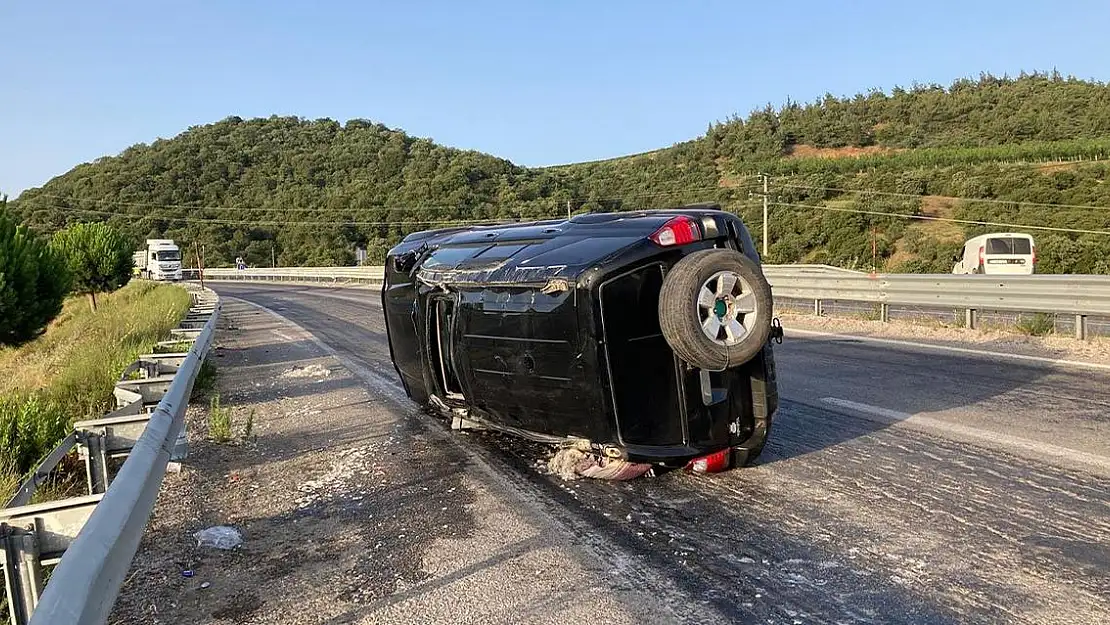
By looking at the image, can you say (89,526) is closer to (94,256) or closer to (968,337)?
(968,337)

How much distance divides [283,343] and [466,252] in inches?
337

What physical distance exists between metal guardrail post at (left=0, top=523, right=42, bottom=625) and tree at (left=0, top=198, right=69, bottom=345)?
1224 centimetres

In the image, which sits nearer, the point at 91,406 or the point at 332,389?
the point at 91,406

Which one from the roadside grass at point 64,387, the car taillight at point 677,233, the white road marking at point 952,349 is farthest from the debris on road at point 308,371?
the white road marking at point 952,349

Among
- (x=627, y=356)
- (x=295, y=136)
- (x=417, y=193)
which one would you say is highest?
(x=295, y=136)

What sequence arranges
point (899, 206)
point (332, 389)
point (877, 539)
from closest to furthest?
point (877, 539), point (332, 389), point (899, 206)

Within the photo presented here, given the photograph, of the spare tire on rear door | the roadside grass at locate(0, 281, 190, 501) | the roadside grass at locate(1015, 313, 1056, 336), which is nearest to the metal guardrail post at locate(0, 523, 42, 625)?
the roadside grass at locate(0, 281, 190, 501)

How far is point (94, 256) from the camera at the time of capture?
23.2 meters

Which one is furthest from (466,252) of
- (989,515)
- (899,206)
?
(899,206)

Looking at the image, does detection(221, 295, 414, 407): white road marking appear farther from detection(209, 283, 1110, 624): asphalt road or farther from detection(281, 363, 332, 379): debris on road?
detection(209, 283, 1110, 624): asphalt road

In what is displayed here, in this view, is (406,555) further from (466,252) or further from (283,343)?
(283,343)

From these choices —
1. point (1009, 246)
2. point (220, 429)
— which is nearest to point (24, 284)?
point (220, 429)

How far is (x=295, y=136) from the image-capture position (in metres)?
96.1

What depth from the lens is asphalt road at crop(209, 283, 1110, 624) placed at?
9.54ft
